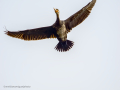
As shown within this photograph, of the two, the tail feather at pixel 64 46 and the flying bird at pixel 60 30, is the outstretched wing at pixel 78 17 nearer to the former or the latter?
the flying bird at pixel 60 30

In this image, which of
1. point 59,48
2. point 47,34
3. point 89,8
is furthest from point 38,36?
point 89,8

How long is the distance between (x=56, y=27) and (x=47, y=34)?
94 cm

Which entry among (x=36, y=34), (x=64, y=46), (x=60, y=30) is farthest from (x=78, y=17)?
(x=36, y=34)

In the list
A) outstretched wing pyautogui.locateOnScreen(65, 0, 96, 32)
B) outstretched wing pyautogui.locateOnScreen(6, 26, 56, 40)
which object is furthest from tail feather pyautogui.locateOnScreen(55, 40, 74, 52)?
outstretched wing pyautogui.locateOnScreen(65, 0, 96, 32)

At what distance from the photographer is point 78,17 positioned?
1145 centimetres

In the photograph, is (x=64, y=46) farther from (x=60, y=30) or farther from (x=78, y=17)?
(x=78, y=17)

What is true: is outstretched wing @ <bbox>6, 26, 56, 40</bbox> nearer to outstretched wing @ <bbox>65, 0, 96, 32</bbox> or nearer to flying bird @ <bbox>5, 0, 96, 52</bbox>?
flying bird @ <bbox>5, 0, 96, 52</bbox>

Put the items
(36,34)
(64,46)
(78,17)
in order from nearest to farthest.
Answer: (78,17) < (36,34) < (64,46)

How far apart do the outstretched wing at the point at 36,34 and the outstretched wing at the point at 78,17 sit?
0.89m

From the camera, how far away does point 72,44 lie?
1205cm

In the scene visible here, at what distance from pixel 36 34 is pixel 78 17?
2481 millimetres

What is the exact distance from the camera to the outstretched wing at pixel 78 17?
1127 centimetres

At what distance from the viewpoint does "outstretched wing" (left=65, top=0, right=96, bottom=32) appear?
11.3 m

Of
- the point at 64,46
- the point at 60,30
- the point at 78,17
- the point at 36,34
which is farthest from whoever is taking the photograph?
the point at 64,46
